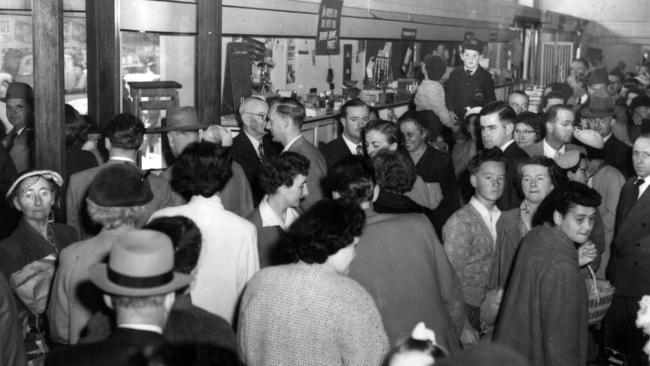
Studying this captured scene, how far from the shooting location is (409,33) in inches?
527

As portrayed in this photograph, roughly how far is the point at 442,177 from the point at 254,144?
1562 millimetres

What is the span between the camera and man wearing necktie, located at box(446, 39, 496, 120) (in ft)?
33.8

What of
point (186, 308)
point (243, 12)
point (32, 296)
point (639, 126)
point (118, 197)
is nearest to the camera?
point (186, 308)

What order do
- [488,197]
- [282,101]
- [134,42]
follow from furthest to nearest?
[134,42], [282,101], [488,197]

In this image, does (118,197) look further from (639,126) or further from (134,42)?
(639,126)

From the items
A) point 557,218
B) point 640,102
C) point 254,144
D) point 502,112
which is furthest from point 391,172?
point 640,102

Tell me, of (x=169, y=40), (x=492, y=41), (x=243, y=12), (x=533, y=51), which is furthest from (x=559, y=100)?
(x=533, y=51)

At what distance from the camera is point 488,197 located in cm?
524

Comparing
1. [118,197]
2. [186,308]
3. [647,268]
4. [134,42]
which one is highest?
[134,42]

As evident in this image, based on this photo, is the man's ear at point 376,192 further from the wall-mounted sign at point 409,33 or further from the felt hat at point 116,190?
the wall-mounted sign at point 409,33

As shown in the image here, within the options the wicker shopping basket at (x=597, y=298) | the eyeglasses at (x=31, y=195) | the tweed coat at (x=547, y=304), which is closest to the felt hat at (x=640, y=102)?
the wicker shopping basket at (x=597, y=298)

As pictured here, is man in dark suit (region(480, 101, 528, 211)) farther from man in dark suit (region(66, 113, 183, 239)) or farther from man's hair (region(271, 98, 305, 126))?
man in dark suit (region(66, 113, 183, 239))

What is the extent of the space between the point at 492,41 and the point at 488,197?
1296cm

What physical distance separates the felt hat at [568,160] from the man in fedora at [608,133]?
4.42ft
